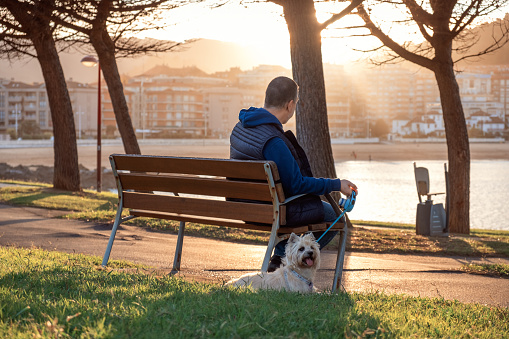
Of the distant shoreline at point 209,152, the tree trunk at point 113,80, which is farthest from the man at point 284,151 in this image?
the distant shoreline at point 209,152

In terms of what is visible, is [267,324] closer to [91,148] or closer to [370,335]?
[370,335]

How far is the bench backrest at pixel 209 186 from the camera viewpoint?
4445 millimetres

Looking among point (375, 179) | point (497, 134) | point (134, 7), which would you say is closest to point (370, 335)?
point (134, 7)

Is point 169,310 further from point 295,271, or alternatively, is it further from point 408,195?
point 408,195

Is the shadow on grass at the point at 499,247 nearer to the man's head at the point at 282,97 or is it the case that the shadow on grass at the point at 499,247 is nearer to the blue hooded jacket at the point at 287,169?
the blue hooded jacket at the point at 287,169

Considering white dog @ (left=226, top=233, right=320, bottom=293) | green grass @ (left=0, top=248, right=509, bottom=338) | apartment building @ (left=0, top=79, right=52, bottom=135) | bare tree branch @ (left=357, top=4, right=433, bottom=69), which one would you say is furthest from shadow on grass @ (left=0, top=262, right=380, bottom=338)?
apartment building @ (left=0, top=79, right=52, bottom=135)

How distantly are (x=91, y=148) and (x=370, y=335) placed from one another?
72640 millimetres

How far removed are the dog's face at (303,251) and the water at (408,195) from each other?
1851 centimetres

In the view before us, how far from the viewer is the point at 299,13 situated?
31.0 ft

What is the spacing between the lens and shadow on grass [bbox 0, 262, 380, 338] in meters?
3.04

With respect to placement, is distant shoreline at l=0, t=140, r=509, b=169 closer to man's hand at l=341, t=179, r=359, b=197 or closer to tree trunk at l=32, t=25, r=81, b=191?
tree trunk at l=32, t=25, r=81, b=191

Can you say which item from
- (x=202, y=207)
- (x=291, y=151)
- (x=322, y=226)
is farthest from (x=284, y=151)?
(x=202, y=207)

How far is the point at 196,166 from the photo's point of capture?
4844mm

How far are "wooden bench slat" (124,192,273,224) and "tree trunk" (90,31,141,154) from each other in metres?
9.47
